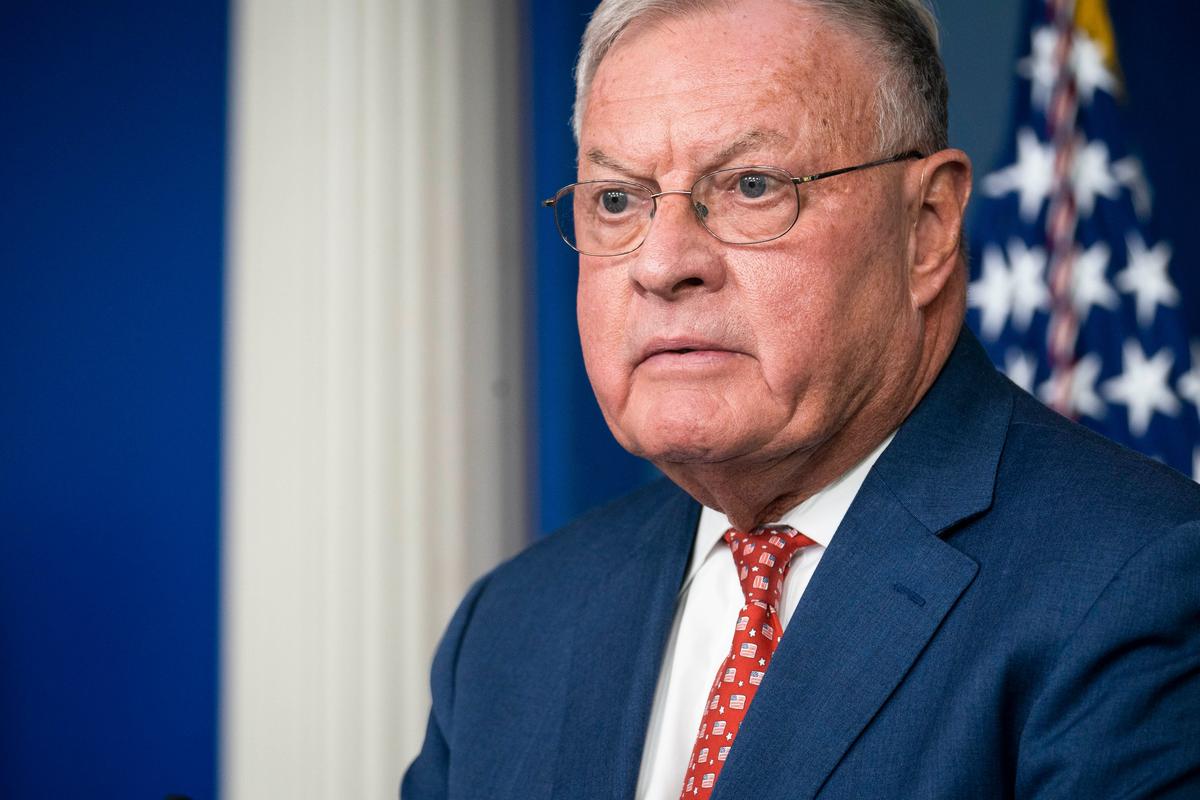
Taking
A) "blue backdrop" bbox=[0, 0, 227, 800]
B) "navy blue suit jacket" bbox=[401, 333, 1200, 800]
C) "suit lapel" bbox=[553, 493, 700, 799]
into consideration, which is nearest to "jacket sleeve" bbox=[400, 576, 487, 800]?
"navy blue suit jacket" bbox=[401, 333, 1200, 800]

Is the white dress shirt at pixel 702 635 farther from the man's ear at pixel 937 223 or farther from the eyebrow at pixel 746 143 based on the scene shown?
the eyebrow at pixel 746 143

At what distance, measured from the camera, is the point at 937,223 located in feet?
5.65

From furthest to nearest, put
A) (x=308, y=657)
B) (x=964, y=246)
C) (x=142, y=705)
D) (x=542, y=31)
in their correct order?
(x=542, y=31) < (x=142, y=705) < (x=308, y=657) < (x=964, y=246)

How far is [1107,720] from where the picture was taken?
50.5 inches

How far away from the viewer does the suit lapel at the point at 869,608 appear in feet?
4.77

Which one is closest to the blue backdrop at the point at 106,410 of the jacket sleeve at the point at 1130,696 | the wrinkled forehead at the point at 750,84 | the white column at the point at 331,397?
the white column at the point at 331,397

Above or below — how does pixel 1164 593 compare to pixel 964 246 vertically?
below

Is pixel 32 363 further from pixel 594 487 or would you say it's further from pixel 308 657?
pixel 594 487

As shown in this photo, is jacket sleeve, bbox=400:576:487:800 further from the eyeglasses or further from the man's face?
the eyeglasses

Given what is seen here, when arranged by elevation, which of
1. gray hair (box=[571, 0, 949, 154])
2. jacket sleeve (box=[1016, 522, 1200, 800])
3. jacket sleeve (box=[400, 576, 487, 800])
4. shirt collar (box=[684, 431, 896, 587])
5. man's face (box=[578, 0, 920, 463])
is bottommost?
jacket sleeve (box=[400, 576, 487, 800])

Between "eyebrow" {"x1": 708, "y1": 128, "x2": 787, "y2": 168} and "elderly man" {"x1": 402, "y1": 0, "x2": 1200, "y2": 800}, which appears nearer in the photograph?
"elderly man" {"x1": 402, "y1": 0, "x2": 1200, "y2": 800}

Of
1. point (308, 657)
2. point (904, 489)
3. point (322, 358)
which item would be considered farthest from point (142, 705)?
point (904, 489)

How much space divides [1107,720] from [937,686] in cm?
20

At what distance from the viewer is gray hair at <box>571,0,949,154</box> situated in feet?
5.39
